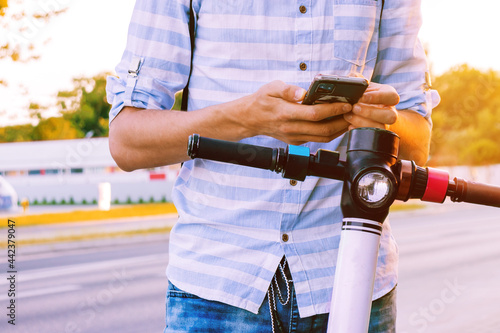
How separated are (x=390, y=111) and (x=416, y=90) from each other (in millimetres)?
476

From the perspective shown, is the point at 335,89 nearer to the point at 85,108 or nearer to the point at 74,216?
the point at 74,216

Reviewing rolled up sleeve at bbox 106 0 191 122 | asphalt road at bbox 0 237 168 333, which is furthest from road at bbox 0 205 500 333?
rolled up sleeve at bbox 106 0 191 122

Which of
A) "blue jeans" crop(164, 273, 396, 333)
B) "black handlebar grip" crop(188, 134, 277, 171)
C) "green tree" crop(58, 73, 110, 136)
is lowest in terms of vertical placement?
"green tree" crop(58, 73, 110, 136)

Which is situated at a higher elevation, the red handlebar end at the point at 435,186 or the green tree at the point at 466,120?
the red handlebar end at the point at 435,186

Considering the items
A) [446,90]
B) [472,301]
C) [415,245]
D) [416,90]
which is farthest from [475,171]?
[416,90]

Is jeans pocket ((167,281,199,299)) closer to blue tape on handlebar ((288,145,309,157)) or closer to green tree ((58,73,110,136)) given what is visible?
blue tape on handlebar ((288,145,309,157))

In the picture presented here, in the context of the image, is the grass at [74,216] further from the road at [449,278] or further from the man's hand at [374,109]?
the man's hand at [374,109]

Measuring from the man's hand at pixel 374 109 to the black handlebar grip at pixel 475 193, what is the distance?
0.16 meters

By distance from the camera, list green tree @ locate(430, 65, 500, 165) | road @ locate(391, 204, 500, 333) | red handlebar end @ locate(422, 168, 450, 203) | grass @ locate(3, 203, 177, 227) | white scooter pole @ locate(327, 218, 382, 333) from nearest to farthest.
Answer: white scooter pole @ locate(327, 218, 382, 333), red handlebar end @ locate(422, 168, 450, 203), road @ locate(391, 204, 500, 333), grass @ locate(3, 203, 177, 227), green tree @ locate(430, 65, 500, 165)

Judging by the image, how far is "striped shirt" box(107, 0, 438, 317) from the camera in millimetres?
1199

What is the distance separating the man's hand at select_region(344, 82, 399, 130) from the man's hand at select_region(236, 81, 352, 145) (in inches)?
0.8

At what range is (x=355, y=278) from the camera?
757 mm

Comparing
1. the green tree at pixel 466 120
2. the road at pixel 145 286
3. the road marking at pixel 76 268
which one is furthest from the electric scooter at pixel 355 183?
the green tree at pixel 466 120

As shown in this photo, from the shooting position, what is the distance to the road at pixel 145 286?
5.93 m
